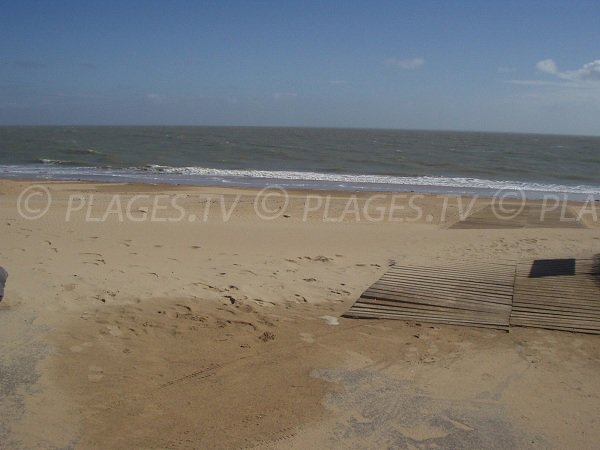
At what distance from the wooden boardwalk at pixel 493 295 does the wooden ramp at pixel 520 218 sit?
12.3 feet

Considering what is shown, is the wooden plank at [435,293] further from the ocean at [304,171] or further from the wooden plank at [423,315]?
the ocean at [304,171]

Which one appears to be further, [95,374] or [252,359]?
[252,359]

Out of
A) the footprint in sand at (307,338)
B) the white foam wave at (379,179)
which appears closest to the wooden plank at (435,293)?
the footprint in sand at (307,338)

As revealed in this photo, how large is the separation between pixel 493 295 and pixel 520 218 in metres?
6.36

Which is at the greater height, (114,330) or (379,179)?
(379,179)

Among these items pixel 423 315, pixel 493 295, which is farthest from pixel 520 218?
pixel 423 315

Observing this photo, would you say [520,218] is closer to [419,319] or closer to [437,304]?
[437,304]

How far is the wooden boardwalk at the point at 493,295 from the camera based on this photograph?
5387 millimetres

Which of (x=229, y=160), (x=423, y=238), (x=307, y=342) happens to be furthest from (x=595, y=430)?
(x=229, y=160)

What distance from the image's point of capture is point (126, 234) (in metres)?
8.89

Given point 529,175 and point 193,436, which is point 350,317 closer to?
point 193,436

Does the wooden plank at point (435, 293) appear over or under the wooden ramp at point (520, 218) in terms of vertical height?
under

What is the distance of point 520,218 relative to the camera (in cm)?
1173

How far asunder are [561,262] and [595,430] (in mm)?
4018
